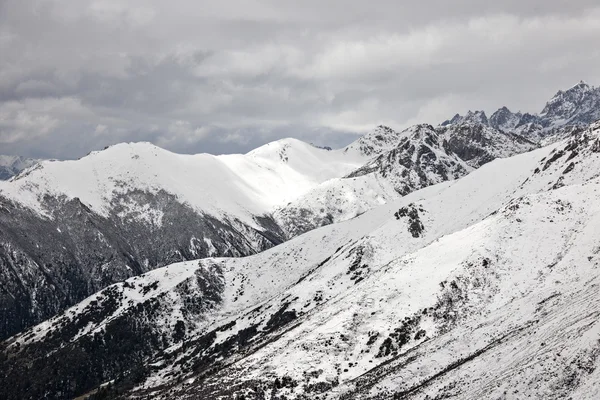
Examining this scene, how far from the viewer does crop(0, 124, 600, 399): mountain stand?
64.2 m

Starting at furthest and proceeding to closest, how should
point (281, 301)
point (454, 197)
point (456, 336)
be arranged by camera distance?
point (454, 197) → point (281, 301) → point (456, 336)

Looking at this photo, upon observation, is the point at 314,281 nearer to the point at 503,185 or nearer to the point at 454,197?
the point at 454,197

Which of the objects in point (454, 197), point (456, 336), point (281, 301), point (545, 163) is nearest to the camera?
point (456, 336)

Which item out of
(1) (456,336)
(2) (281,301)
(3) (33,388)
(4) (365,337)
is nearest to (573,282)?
(1) (456,336)

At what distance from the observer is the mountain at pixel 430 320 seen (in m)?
64.2

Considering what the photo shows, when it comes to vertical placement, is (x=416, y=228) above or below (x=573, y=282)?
above

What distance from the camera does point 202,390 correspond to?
9131cm

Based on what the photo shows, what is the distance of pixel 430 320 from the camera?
88.9 meters

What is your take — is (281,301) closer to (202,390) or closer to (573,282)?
(202,390)

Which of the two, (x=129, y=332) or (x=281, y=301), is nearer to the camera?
(x=281, y=301)

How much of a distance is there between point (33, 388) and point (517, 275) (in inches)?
Result: 6922

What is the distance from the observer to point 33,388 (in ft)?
618

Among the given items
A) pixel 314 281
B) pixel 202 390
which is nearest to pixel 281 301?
pixel 314 281

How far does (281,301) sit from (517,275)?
79599 millimetres
